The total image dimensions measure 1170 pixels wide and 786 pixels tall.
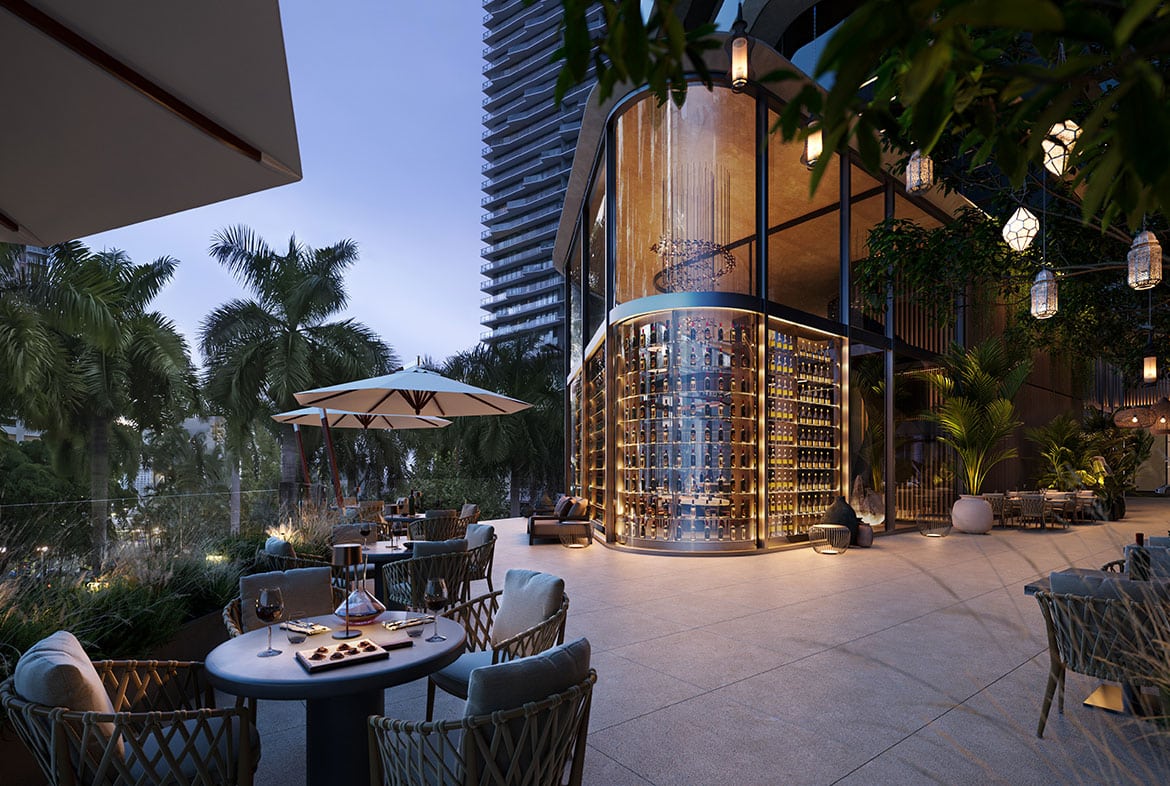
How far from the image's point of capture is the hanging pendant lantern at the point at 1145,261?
3.93m

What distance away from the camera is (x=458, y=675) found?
10.6 feet

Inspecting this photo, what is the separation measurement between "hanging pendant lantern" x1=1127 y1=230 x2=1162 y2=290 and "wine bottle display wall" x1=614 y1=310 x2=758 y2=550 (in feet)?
20.4

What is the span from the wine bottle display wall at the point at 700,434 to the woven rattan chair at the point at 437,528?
314cm

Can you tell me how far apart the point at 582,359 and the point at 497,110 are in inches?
3005

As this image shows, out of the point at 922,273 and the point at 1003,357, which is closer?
the point at 922,273

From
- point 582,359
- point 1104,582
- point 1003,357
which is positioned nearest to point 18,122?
point 1104,582

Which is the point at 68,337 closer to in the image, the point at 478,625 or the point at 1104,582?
the point at 478,625

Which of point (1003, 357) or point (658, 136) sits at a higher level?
point (658, 136)

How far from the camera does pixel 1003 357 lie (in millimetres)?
14156

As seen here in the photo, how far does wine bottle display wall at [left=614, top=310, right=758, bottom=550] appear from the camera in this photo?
997 centimetres

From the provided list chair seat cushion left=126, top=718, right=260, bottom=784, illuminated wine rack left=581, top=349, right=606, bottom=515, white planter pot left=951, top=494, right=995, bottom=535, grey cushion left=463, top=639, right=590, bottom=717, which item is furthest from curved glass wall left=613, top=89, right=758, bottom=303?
chair seat cushion left=126, top=718, right=260, bottom=784

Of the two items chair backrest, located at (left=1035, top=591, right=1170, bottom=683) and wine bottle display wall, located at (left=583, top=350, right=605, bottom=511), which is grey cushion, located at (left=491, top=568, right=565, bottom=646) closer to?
chair backrest, located at (left=1035, top=591, right=1170, bottom=683)

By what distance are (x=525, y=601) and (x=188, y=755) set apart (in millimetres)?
1663

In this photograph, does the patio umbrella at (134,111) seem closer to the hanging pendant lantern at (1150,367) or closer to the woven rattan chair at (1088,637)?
the woven rattan chair at (1088,637)
